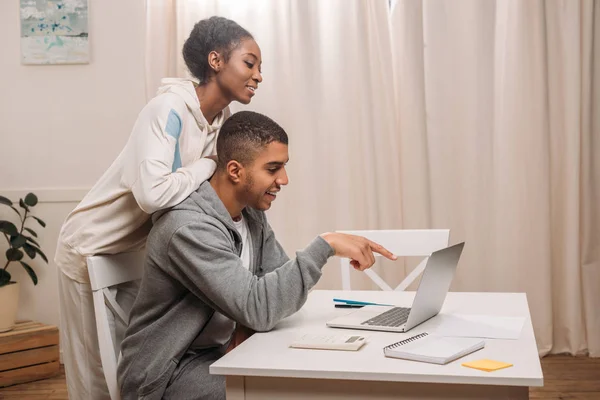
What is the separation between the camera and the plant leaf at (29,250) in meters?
3.44

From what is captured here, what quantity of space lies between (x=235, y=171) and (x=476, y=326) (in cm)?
66

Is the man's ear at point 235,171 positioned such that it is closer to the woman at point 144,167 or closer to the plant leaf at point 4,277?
the woman at point 144,167

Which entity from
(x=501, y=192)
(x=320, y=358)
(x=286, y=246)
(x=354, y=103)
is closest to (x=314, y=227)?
(x=286, y=246)

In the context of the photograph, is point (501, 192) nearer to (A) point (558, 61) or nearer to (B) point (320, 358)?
(A) point (558, 61)

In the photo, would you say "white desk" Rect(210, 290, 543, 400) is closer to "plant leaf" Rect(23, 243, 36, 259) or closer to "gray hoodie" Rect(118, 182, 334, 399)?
"gray hoodie" Rect(118, 182, 334, 399)

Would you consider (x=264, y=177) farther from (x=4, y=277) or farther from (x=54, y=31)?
(x=54, y=31)

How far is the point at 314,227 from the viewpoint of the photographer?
3.45 metres

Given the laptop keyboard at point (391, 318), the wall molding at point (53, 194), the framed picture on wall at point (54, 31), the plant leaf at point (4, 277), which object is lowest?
the plant leaf at point (4, 277)

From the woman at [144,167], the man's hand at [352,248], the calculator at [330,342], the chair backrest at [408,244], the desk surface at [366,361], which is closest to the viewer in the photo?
the desk surface at [366,361]

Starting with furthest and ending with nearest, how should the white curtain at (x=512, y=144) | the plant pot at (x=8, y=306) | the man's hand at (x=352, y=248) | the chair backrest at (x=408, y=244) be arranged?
the plant pot at (x=8, y=306), the white curtain at (x=512, y=144), the chair backrest at (x=408, y=244), the man's hand at (x=352, y=248)

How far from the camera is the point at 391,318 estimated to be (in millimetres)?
1608

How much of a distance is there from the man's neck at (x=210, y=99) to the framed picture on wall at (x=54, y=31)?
69.9 inches

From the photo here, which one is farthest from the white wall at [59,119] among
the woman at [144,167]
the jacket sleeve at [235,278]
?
the jacket sleeve at [235,278]

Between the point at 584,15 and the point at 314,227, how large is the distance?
61.0 inches
